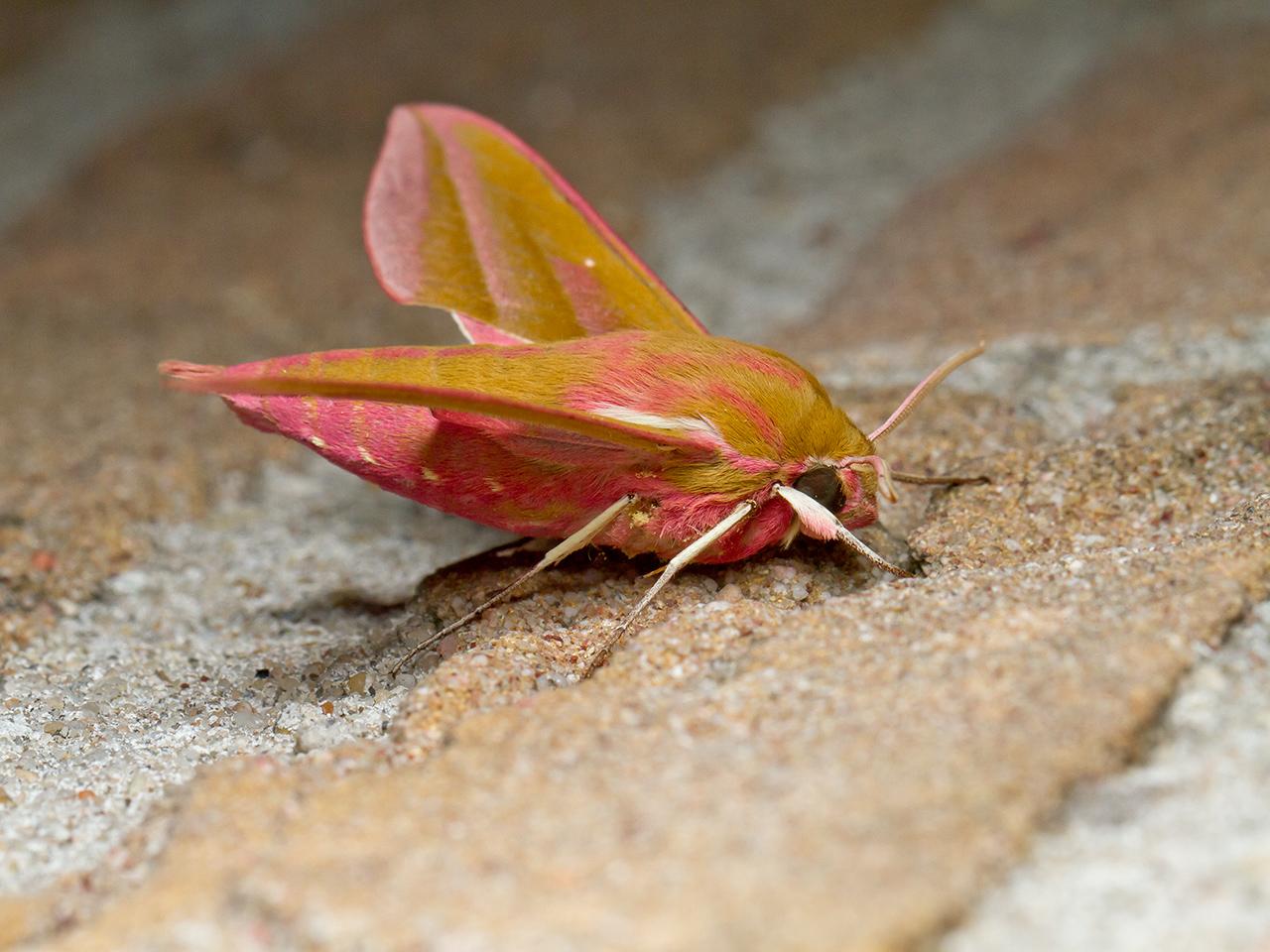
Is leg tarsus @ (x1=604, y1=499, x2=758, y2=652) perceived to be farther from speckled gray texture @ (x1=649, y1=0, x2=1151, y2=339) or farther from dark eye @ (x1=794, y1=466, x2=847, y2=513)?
speckled gray texture @ (x1=649, y1=0, x2=1151, y2=339)

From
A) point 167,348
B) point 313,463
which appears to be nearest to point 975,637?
point 313,463

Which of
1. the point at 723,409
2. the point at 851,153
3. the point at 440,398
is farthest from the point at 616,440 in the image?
the point at 851,153

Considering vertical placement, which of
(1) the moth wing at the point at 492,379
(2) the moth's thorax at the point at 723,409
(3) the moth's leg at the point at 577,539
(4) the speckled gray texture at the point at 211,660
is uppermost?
(2) the moth's thorax at the point at 723,409

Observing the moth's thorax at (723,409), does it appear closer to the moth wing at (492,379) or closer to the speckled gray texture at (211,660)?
the moth wing at (492,379)

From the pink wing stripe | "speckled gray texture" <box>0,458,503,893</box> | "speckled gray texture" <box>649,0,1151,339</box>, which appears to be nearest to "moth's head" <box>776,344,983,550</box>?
the pink wing stripe

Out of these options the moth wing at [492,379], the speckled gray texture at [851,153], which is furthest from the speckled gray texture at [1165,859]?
the speckled gray texture at [851,153]
